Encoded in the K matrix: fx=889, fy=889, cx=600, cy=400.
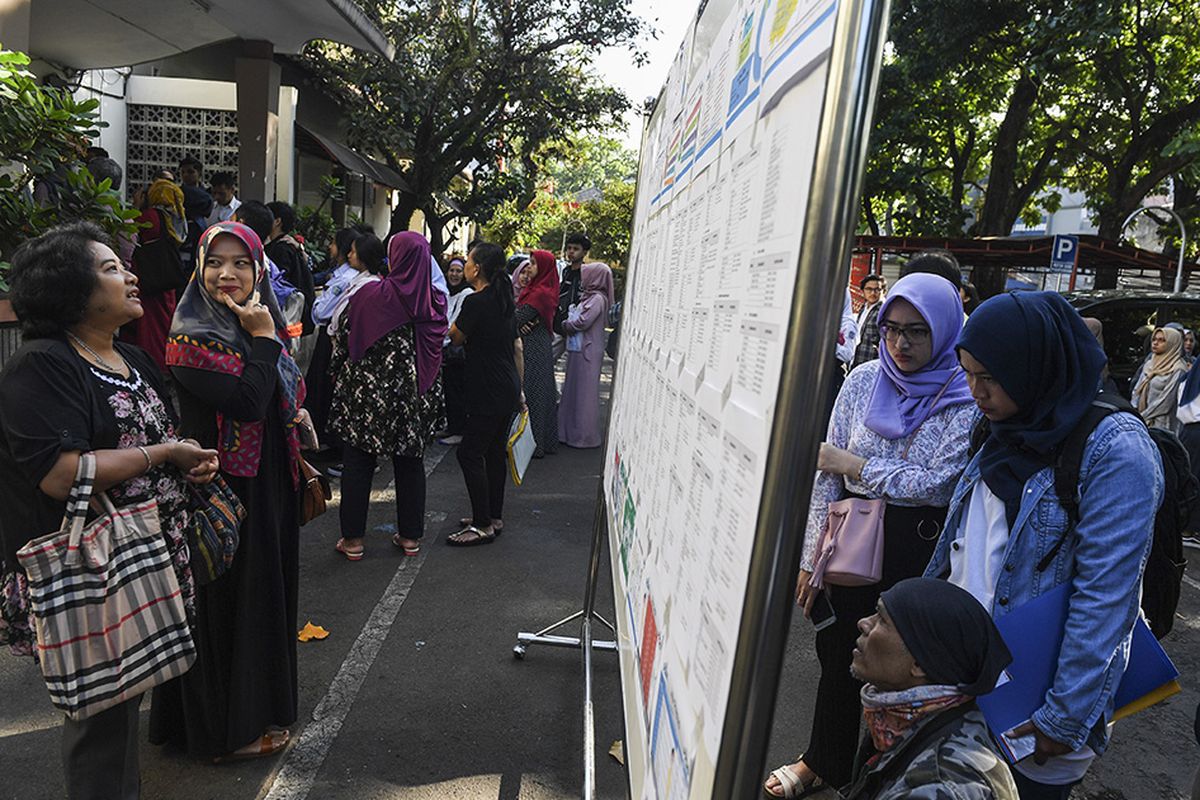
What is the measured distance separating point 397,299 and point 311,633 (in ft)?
5.87

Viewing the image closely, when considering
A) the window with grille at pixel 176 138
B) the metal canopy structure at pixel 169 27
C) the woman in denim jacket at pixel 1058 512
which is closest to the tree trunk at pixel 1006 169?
the metal canopy structure at pixel 169 27

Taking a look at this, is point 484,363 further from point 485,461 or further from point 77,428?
point 77,428

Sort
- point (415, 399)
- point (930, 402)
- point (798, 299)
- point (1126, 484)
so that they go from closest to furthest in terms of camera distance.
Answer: point (798, 299) → point (1126, 484) → point (930, 402) → point (415, 399)

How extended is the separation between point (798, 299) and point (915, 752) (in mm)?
1157

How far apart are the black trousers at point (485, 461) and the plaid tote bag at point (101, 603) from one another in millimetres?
2967

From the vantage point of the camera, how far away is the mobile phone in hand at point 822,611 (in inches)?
104

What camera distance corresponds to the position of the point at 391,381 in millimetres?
Answer: 4926

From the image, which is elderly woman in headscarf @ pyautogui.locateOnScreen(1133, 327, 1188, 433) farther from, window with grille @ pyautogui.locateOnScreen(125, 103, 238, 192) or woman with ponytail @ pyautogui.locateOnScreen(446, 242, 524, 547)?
window with grille @ pyautogui.locateOnScreen(125, 103, 238, 192)

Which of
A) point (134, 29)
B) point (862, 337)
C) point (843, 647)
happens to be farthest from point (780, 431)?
point (134, 29)

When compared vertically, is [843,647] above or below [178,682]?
above

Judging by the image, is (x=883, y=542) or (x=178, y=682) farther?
(x=178, y=682)

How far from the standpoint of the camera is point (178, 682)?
306cm

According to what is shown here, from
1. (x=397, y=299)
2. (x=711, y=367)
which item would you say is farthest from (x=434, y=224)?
(x=711, y=367)

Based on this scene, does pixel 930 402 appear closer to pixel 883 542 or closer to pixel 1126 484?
pixel 883 542
